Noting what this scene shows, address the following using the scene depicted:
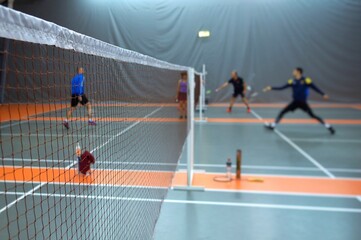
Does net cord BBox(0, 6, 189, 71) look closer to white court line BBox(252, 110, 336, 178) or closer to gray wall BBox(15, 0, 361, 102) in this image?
white court line BBox(252, 110, 336, 178)

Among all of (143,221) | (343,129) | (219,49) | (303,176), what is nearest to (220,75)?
(219,49)

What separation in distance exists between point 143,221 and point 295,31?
1610 centimetres

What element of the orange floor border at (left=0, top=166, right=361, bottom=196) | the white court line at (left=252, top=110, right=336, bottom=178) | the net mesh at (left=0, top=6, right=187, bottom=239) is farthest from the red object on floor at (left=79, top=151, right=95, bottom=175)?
the white court line at (left=252, top=110, right=336, bottom=178)

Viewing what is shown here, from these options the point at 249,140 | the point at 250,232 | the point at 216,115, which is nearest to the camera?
the point at 250,232

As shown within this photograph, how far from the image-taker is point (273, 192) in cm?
508

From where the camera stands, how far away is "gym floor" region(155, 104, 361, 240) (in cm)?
390

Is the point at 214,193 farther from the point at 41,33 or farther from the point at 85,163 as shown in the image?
the point at 41,33

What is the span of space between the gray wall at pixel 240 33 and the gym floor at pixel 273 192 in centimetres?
862

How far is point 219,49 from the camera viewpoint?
17812 millimetres

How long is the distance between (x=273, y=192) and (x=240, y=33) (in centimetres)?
1382

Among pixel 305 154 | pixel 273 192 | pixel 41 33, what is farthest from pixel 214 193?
pixel 41 33

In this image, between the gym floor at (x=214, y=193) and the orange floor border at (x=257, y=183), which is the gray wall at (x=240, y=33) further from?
the orange floor border at (x=257, y=183)

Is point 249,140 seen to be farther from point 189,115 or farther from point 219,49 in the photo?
point 219,49

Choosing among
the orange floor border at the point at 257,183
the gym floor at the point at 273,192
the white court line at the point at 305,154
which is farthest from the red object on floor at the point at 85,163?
the white court line at the point at 305,154
